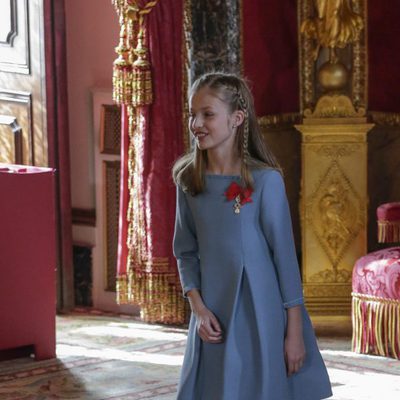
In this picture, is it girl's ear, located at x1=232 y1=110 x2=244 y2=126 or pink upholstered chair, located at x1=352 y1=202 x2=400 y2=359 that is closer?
girl's ear, located at x1=232 y1=110 x2=244 y2=126

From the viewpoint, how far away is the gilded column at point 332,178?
512 cm

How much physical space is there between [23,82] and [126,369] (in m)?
1.82

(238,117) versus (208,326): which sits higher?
(238,117)

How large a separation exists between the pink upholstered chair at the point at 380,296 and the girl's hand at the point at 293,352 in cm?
194

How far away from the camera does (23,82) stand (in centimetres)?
582

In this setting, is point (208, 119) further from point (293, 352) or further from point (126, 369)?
point (126, 369)

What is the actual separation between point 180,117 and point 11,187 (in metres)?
0.98

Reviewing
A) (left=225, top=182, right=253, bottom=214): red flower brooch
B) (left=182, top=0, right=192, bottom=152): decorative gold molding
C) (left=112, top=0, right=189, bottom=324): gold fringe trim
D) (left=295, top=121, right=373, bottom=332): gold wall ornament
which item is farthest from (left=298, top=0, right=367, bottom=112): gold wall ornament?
(left=225, top=182, right=253, bottom=214): red flower brooch

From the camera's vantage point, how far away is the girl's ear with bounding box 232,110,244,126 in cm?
277

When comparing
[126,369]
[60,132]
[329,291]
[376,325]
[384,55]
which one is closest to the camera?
[126,369]

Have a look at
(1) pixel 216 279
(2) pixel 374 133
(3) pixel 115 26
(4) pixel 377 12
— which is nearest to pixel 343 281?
(2) pixel 374 133

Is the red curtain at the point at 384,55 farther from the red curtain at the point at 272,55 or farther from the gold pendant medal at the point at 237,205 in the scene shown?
the gold pendant medal at the point at 237,205

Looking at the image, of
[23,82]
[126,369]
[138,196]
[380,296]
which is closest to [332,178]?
[380,296]

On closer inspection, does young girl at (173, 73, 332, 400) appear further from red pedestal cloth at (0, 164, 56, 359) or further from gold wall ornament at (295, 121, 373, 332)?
gold wall ornament at (295, 121, 373, 332)
